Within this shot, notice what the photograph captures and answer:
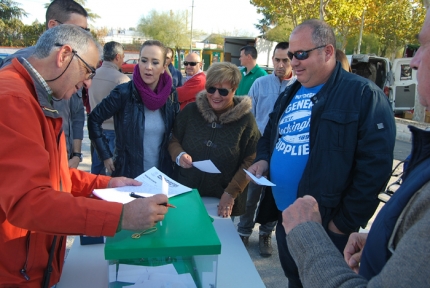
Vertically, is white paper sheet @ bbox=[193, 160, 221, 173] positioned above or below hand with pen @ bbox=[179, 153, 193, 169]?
above

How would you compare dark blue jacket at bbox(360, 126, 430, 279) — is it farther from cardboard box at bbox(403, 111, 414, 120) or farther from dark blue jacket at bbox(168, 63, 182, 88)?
cardboard box at bbox(403, 111, 414, 120)

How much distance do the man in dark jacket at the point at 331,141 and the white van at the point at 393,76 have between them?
9432 mm

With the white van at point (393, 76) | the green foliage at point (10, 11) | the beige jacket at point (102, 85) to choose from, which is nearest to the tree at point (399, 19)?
the white van at point (393, 76)

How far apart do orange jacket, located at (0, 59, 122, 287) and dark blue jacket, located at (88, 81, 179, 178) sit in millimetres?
1398

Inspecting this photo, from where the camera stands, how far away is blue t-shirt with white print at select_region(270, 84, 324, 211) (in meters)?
2.05

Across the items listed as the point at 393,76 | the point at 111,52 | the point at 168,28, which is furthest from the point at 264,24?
the point at 111,52

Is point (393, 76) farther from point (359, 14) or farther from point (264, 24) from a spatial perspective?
point (264, 24)

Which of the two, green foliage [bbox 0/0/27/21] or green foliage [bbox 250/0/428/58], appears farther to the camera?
green foliage [bbox 0/0/27/21]

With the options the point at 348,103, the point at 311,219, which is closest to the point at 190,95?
the point at 348,103

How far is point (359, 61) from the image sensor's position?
34.6ft

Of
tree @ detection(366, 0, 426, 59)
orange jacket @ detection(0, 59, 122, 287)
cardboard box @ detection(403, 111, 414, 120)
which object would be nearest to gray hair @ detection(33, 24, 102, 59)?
orange jacket @ detection(0, 59, 122, 287)

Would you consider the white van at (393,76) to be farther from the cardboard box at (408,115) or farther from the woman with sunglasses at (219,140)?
the woman with sunglasses at (219,140)

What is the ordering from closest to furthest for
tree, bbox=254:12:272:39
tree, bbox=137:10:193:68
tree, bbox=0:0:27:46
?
tree, bbox=0:0:27:46, tree, bbox=137:10:193:68, tree, bbox=254:12:272:39

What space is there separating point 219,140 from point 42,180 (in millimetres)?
1591
